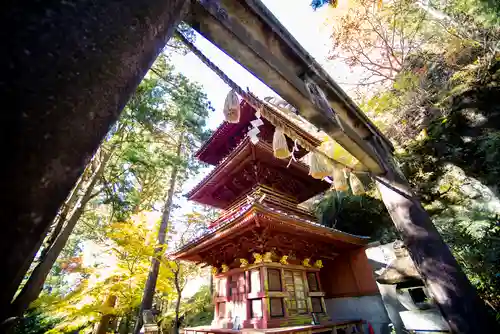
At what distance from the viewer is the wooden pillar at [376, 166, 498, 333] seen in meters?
2.88

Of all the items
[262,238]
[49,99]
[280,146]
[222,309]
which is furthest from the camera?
[222,309]

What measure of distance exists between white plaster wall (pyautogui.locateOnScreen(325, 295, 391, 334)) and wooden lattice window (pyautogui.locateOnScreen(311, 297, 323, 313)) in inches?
37.6

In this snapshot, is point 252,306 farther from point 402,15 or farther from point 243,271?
point 402,15

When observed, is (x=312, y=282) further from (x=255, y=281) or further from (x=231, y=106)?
(x=231, y=106)

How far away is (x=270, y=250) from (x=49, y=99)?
6.34 metres

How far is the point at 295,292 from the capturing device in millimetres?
6367

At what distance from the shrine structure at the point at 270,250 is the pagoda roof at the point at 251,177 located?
3 centimetres

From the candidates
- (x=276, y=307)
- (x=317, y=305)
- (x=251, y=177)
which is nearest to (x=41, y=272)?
(x=276, y=307)

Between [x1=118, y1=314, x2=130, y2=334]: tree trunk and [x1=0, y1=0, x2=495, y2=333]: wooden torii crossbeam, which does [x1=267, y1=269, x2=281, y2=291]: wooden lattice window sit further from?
[x1=118, y1=314, x2=130, y2=334]: tree trunk

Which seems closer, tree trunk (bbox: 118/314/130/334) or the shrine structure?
the shrine structure

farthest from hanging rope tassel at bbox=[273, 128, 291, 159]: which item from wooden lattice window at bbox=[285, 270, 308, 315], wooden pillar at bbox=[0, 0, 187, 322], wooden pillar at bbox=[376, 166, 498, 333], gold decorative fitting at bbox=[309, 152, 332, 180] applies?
wooden lattice window at bbox=[285, 270, 308, 315]

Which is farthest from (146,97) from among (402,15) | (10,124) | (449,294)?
(402,15)

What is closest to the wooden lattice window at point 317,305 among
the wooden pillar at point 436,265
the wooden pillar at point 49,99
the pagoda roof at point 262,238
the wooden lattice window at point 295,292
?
the wooden lattice window at point 295,292

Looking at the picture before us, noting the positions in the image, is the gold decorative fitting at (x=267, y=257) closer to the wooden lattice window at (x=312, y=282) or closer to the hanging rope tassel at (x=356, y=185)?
the wooden lattice window at (x=312, y=282)
